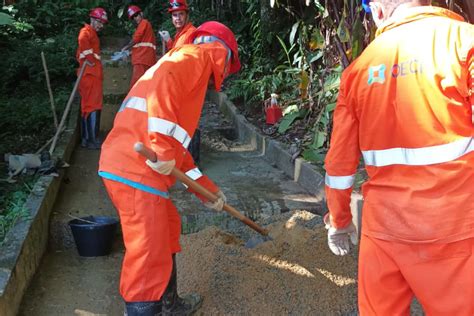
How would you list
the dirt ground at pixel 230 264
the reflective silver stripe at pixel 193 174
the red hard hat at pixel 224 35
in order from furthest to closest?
the dirt ground at pixel 230 264
the reflective silver stripe at pixel 193 174
the red hard hat at pixel 224 35

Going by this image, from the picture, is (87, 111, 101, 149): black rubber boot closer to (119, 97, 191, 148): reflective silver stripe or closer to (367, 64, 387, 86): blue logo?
(119, 97, 191, 148): reflective silver stripe

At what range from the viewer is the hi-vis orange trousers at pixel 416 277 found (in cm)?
208

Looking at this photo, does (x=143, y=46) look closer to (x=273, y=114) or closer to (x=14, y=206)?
(x=273, y=114)

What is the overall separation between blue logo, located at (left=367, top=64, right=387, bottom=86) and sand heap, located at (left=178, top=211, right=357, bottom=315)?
1.85m

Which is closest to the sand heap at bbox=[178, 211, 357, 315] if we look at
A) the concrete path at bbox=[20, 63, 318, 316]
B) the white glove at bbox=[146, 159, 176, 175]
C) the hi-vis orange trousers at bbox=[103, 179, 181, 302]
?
the concrete path at bbox=[20, 63, 318, 316]

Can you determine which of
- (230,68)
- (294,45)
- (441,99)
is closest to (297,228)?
(230,68)

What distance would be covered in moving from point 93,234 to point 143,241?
67.9 inches

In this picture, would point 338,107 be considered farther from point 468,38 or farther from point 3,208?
point 3,208

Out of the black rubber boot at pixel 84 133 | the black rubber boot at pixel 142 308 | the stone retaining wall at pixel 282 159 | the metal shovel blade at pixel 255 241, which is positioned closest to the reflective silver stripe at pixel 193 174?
the black rubber boot at pixel 142 308

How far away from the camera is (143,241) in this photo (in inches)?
117

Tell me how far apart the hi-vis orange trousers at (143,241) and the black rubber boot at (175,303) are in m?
0.42

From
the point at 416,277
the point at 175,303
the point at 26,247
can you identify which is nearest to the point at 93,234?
the point at 26,247

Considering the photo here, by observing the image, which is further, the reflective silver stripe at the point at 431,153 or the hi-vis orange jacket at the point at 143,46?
the hi-vis orange jacket at the point at 143,46

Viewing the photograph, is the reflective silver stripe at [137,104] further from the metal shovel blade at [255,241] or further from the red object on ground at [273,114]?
the red object on ground at [273,114]
